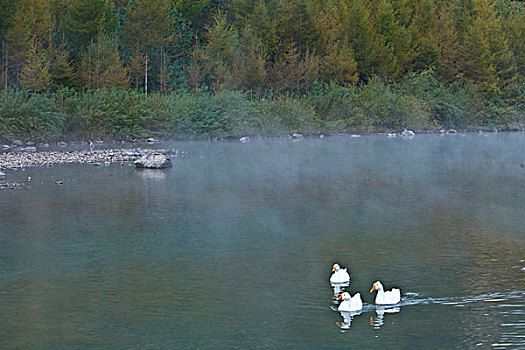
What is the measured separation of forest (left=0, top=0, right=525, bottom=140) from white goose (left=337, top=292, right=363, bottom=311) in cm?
3052

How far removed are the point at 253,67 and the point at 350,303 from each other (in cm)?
4678

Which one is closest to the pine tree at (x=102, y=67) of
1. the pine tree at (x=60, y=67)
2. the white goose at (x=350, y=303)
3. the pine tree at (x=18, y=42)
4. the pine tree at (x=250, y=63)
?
the pine tree at (x=60, y=67)

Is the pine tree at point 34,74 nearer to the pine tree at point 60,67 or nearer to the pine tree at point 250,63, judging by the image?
the pine tree at point 60,67

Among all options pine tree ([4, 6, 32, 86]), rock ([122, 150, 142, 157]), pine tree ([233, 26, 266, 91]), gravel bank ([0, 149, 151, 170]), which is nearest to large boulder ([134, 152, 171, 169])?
gravel bank ([0, 149, 151, 170])

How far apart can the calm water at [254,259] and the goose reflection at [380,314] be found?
33 millimetres

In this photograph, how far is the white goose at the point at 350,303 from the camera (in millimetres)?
11250

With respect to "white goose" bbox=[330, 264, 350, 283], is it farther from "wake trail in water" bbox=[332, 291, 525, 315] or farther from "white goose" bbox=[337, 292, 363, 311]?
"white goose" bbox=[337, 292, 363, 311]

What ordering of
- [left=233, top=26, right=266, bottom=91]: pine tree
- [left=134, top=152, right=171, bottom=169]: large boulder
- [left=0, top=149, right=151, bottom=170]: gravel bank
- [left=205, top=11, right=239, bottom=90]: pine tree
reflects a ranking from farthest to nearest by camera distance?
[left=233, top=26, right=266, bottom=91]: pine tree, [left=205, top=11, right=239, bottom=90]: pine tree, [left=0, top=149, right=151, bottom=170]: gravel bank, [left=134, top=152, right=171, bottom=169]: large boulder

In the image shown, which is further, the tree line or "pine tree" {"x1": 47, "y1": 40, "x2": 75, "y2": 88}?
the tree line

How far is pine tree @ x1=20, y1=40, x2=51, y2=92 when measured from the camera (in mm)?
43531

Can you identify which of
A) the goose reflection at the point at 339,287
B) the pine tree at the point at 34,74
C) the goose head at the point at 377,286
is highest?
the pine tree at the point at 34,74

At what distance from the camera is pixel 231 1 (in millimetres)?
65312

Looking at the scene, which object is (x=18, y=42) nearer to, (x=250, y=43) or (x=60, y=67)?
(x=60, y=67)

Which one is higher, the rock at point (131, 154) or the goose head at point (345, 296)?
the rock at point (131, 154)
